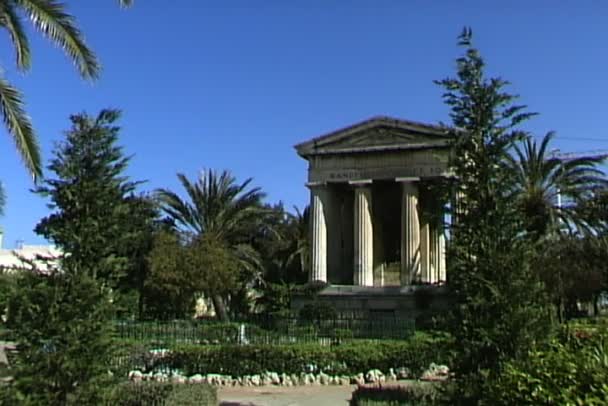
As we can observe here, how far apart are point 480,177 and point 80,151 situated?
6.19m

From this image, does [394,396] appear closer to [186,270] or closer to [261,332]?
[261,332]

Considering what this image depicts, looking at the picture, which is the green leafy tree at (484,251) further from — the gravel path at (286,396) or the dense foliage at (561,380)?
the gravel path at (286,396)

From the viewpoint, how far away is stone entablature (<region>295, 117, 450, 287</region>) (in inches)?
1409

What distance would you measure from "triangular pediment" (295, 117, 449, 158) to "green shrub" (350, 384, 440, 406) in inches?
943

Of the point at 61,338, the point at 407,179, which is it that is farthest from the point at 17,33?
the point at 407,179

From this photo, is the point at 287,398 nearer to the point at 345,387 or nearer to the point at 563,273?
the point at 345,387

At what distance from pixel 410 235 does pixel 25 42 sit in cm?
2774

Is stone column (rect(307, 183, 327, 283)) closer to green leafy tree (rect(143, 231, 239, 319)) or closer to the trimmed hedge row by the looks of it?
green leafy tree (rect(143, 231, 239, 319))

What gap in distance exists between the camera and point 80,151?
9.37 metres

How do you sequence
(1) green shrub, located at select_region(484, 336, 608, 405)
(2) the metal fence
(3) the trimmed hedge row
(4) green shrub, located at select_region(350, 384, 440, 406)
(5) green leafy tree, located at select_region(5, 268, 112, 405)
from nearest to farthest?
1. (1) green shrub, located at select_region(484, 336, 608, 405)
2. (5) green leafy tree, located at select_region(5, 268, 112, 405)
3. (4) green shrub, located at select_region(350, 384, 440, 406)
4. (3) the trimmed hedge row
5. (2) the metal fence

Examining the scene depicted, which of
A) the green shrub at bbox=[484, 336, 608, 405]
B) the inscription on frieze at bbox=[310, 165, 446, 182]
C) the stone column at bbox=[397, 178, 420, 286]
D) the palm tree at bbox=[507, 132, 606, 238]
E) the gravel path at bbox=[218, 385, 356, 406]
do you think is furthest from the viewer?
the stone column at bbox=[397, 178, 420, 286]

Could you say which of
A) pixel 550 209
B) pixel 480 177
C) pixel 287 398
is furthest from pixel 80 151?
pixel 550 209

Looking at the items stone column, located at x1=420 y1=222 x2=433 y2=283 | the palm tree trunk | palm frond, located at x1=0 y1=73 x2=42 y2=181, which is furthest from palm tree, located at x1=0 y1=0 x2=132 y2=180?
stone column, located at x1=420 y1=222 x2=433 y2=283

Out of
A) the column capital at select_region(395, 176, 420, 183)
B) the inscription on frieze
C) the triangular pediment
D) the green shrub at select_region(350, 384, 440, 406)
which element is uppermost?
the triangular pediment
